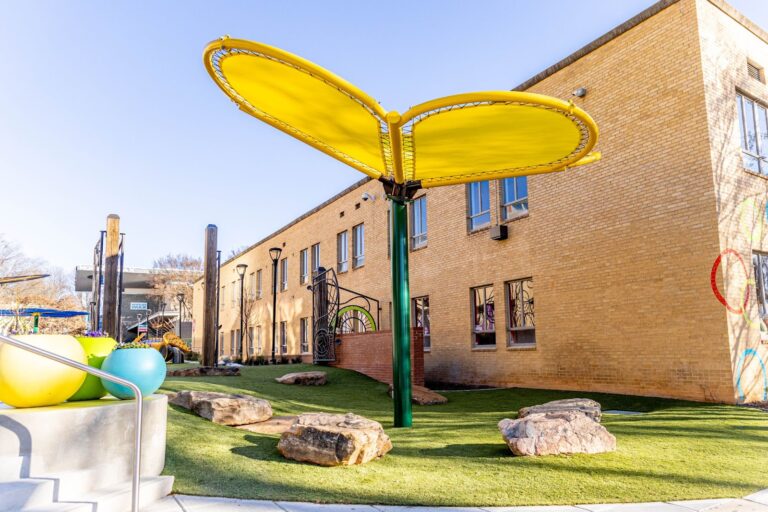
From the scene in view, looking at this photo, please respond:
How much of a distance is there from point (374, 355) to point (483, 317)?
3423 mm

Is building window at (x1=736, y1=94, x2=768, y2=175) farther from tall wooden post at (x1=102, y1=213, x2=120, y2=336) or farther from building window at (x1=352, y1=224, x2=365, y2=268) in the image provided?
building window at (x1=352, y1=224, x2=365, y2=268)

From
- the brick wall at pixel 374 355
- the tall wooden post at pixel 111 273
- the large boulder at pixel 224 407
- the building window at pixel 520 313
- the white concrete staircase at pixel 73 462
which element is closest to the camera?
the white concrete staircase at pixel 73 462

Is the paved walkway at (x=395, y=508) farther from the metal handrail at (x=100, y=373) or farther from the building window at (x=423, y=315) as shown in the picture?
the building window at (x=423, y=315)

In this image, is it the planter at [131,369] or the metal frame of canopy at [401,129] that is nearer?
the planter at [131,369]

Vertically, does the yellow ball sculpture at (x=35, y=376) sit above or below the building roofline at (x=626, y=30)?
below

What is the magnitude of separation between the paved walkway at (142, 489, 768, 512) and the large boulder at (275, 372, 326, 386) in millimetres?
8888

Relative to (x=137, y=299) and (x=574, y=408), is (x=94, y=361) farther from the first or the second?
(x=137, y=299)

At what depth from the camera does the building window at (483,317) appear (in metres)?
16.1

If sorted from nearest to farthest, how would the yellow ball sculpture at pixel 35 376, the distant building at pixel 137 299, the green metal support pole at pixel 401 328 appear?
1. the yellow ball sculpture at pixel 35 376
2. the green metal support pole at pixel 401 328
3. the distant building at pixel 137 299

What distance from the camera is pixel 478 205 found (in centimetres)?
1714

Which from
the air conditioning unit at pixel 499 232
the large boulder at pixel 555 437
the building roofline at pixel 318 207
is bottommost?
the large boulder at pixel 555 437

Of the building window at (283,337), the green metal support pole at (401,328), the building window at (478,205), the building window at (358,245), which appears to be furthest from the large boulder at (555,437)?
the building window at (283,337)

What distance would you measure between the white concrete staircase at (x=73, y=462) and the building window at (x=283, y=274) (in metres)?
26.0

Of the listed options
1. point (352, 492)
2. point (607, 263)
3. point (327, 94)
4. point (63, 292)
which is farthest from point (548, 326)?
point (63, 292)
